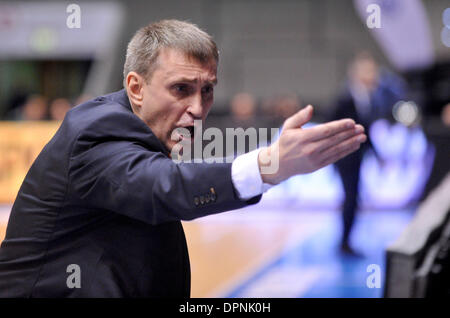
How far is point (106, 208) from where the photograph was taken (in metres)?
1.43

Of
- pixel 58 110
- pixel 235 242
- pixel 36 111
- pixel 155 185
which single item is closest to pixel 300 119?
pixel 155 185

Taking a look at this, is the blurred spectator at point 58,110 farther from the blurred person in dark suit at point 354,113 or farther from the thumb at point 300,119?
the thumb at point 300,119

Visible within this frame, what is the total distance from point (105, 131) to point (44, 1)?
40.2 ft

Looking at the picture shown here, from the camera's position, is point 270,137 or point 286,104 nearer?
point 270,137

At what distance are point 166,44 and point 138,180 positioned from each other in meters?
0.45

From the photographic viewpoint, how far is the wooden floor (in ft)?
14.7

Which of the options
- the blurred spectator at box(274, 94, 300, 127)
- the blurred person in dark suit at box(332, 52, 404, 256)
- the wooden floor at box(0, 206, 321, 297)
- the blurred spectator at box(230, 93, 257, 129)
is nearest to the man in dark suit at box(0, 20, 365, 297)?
the wooden floor at box(0, 206, 321, 297)

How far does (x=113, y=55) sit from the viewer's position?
1345 cm

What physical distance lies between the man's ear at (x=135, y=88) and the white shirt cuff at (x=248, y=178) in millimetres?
429

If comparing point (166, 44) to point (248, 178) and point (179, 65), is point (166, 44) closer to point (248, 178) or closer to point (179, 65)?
point (179, 65)

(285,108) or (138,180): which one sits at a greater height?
(138,180)

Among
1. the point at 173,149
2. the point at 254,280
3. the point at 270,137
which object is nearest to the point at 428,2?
the point at 270,137
